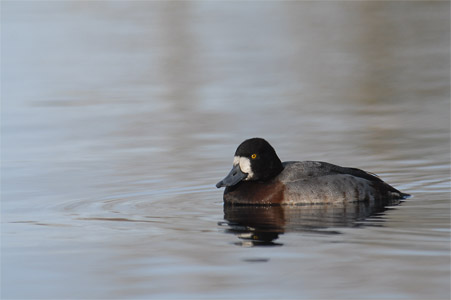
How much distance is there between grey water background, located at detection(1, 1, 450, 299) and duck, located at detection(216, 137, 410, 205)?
0.26 m

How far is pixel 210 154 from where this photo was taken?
1142 centimetres

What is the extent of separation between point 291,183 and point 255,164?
399 mm

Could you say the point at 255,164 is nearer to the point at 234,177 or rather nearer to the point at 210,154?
the point at 234,177

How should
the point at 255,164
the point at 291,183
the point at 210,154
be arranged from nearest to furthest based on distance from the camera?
the point at 291,183, the point at 255,164, the point at 210,154

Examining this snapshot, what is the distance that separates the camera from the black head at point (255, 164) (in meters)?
9.06

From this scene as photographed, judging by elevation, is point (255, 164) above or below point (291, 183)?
above

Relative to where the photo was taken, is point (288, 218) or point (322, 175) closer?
point (288, 218)

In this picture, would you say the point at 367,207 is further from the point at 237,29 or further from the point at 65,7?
the point at 65,7

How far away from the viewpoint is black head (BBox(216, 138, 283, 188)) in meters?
9.06

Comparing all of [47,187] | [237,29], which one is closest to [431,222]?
[47,187]

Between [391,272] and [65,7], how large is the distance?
A: 34377mm

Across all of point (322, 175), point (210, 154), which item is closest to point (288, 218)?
point (322, 175)

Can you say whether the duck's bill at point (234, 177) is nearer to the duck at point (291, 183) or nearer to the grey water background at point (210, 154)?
the duck at point (291, 183)

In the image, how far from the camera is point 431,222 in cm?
765
